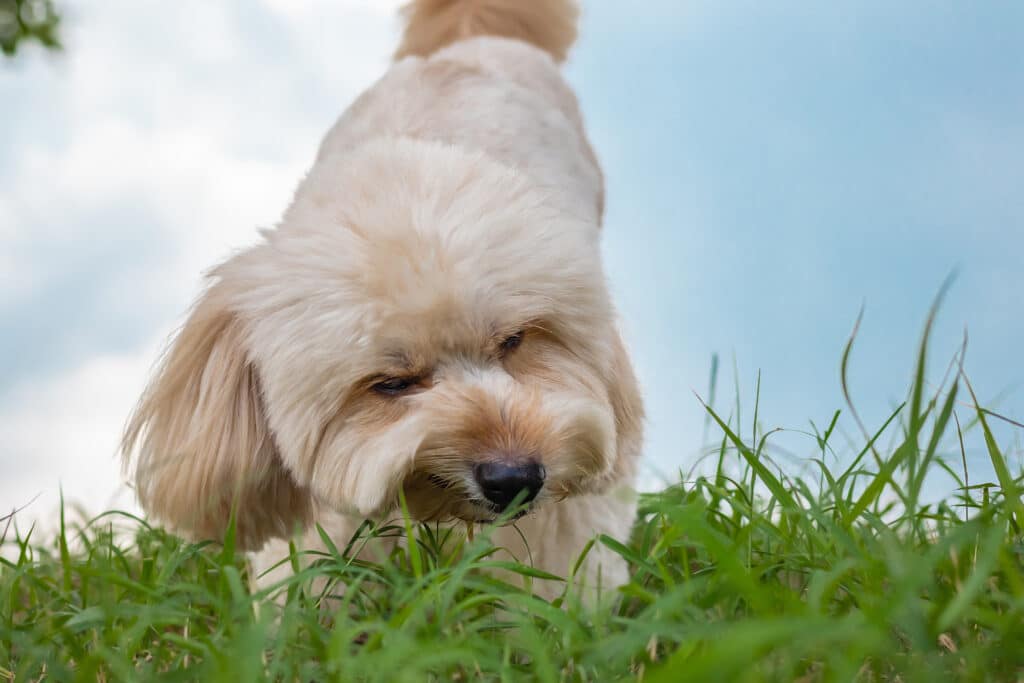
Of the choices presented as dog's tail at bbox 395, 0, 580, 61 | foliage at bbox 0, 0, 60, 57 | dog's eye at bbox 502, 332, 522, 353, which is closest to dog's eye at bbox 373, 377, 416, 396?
dog's eye at bbox 502, 332, 522, 353

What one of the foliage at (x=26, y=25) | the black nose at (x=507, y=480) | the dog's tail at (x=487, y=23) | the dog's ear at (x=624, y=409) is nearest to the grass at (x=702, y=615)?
the black nose at (x=507, y=480)

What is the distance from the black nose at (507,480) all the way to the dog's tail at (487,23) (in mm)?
3641

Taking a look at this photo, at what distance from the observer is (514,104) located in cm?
410

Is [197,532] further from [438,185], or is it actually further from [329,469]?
[438,185]

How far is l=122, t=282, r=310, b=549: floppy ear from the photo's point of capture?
9.21ft

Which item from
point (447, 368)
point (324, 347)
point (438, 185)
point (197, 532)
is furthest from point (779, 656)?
point (197, 532)

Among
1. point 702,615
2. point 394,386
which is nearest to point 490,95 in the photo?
point 394,386

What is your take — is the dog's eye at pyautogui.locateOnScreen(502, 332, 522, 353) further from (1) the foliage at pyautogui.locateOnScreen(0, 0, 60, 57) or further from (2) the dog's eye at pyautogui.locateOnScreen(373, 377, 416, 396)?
(1) the foliage at pyautogui.locateOnScreen(0, 0, 60, 57)

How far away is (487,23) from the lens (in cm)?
557

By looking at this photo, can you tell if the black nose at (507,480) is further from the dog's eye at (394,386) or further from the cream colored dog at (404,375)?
the dog's eye at (394,386)

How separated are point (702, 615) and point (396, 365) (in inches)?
44.0

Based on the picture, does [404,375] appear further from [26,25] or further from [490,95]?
[26,25]

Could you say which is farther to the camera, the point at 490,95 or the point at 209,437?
the point at 490,95

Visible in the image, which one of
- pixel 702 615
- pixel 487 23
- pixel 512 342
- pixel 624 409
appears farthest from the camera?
pixel 487 23
